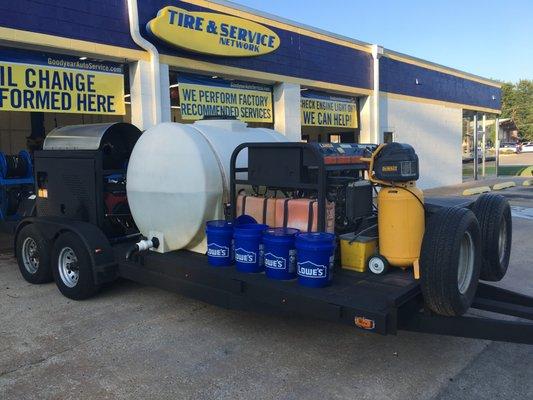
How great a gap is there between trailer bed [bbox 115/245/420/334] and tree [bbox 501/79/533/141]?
9445 cm

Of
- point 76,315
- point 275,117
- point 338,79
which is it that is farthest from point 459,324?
point 338,79

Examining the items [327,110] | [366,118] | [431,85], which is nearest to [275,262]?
[327,110]

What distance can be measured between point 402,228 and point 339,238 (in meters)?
0.55

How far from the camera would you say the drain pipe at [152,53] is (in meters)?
9.42

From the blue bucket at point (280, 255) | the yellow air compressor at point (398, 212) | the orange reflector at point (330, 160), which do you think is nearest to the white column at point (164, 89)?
the orange reflector at point (330, 160)

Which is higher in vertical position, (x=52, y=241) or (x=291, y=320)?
(x=52, y=241)

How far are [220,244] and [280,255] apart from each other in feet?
2.25

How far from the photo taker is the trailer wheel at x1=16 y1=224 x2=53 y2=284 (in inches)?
227

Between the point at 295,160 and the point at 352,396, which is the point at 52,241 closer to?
the point at 295,160

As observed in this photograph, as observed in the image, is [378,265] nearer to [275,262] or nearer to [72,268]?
[275,262]

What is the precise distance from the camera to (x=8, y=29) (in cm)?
789

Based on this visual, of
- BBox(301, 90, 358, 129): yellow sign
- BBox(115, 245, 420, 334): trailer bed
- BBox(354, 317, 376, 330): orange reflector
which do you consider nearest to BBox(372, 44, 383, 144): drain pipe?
BBox(301, 90, 358, 129): yellow sign

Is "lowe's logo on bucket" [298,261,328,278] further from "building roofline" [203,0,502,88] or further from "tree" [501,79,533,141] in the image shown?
"tree" [501,79,533,141]

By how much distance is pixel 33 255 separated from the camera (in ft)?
19.9
